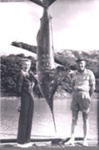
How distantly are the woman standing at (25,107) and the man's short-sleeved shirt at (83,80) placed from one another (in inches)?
19.3

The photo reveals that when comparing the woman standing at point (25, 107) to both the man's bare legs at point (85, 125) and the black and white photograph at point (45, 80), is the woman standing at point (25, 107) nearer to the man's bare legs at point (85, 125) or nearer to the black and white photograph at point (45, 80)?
the black and white photograph at point (45, 80)

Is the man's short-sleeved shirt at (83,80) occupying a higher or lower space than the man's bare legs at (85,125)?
higher

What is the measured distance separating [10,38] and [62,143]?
134 cm

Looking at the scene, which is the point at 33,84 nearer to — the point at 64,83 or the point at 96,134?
the point at 64,83

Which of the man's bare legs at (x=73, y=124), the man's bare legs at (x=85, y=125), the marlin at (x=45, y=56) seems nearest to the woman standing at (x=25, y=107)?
the marlin at (x=45, y=56)

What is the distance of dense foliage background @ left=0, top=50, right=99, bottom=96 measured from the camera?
12.9 ft

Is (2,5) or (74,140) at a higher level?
(2,5)

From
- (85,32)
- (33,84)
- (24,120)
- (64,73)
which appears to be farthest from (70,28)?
(24,120)

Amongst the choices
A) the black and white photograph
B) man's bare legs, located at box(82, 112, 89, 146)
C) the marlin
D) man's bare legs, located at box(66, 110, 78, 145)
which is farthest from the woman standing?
man's bare legs, located at box(82, 112, 89, 146)

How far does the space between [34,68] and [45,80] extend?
0.19m

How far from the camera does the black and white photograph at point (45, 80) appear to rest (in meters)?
3.92

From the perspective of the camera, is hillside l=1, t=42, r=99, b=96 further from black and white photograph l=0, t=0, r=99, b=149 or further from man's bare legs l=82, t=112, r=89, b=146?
man's bare legs l=82, t=112, r=89, b=146

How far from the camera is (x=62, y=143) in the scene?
13.0 ft

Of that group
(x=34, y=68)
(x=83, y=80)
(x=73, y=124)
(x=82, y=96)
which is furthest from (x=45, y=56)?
(x=73, y=124)
